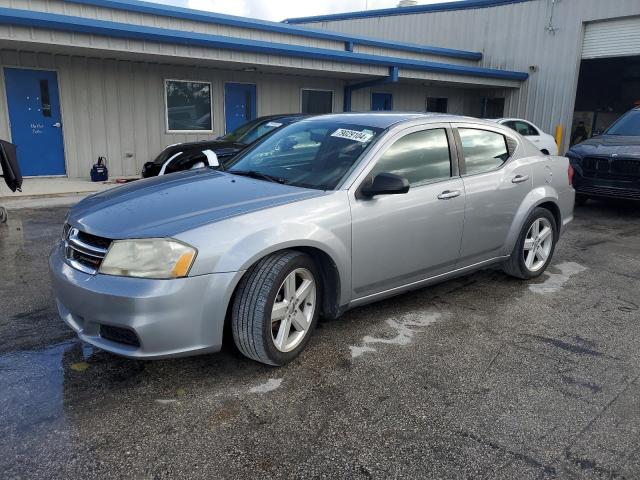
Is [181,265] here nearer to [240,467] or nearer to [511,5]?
[240,467]

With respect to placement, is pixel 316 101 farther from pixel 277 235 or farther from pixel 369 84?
pixel 277 235

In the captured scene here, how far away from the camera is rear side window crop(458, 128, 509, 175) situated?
172 inches

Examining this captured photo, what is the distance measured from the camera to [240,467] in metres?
2.38

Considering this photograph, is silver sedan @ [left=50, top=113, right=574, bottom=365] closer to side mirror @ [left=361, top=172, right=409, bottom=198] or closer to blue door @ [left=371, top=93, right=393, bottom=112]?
side mirror @ [left=361, top=172, right=409, bottom=198]

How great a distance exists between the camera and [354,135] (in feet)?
12.8

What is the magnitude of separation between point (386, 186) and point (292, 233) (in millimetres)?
721

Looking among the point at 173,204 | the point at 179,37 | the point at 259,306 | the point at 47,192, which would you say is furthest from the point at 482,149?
the point at 47,192

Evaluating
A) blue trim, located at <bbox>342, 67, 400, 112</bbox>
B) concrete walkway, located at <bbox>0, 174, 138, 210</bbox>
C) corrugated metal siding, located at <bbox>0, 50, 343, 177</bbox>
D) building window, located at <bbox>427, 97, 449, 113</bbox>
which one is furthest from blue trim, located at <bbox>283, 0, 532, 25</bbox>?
concrete walkway, located at <bbox>0, 174, 138, 210</bbox>

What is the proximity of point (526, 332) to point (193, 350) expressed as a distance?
249 centimetres

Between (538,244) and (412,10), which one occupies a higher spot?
(412,10)

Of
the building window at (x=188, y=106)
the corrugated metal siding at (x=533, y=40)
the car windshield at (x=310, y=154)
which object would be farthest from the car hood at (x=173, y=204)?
the corrugated metal siding at (x=533, y=40)

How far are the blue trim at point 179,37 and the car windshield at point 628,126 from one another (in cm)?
662

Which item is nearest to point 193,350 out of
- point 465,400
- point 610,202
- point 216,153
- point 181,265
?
point 181,265

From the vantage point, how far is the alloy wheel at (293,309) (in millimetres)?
3193
